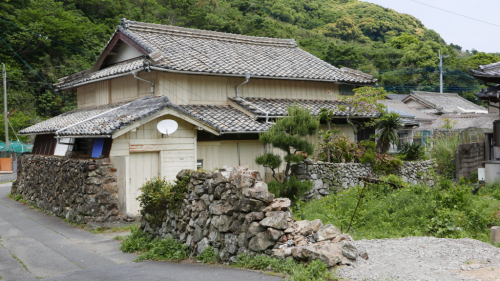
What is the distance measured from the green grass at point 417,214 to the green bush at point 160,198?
3648mm

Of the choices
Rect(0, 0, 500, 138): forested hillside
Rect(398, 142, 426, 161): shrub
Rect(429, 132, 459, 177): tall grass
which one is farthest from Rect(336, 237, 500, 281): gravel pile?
Rect(0, 0, 500, 138): forested hillside

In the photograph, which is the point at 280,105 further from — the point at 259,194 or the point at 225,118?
the point at 259,194

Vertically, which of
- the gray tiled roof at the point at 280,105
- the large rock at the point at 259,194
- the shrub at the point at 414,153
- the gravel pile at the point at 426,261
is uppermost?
the gray tiled roof at the point at 280,105

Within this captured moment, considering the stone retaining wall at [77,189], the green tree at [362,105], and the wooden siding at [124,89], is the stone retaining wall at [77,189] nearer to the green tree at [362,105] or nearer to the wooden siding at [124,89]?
the wooden siding at [124,89]

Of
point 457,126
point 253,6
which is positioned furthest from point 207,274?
point 253,6

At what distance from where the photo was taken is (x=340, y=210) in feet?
37.8

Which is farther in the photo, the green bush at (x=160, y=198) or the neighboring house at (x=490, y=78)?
the neighboring house at (x=490, y=78)

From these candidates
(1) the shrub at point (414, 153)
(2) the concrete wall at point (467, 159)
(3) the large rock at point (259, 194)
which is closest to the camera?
(3) the large rock at point (259, 194)

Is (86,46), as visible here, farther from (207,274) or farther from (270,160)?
Answer: (207,274)

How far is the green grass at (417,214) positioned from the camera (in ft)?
29.2

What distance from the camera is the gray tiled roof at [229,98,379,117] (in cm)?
1633

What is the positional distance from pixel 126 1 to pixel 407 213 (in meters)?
36.8

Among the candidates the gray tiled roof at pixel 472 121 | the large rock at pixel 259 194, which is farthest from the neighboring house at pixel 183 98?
the gray tiled roof at pixel 472 121

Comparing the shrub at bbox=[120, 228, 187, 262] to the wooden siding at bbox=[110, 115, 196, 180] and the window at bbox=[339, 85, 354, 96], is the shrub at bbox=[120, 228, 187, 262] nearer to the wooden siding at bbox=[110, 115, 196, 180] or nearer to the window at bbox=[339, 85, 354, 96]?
the wooden siding at bbox=[110, 115, 196, 180]
